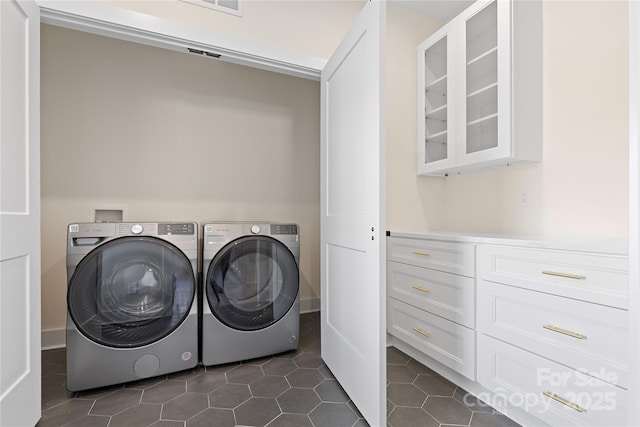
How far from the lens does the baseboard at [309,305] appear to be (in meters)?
2.81

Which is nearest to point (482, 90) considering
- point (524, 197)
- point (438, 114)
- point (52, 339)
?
point (438, 114)

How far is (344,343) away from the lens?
1.61 metres

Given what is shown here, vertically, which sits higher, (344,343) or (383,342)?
(383,342)

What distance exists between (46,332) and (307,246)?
1.97 m

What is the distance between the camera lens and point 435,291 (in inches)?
69.9

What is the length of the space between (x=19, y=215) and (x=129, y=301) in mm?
658

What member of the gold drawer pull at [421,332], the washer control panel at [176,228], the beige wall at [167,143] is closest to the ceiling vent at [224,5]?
the beige wall at [167,143]

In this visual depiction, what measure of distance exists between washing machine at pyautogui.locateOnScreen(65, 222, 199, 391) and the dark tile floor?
97mm

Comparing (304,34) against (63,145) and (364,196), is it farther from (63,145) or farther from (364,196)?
(63,145)

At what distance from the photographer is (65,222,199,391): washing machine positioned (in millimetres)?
1548

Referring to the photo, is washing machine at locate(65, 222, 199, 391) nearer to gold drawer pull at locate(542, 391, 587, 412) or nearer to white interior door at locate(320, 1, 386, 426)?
white interior door at locate(320, 1, 386, 426)

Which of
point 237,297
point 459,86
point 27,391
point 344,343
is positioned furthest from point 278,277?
point 459,86

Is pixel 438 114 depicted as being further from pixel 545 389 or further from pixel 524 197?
pixel 545 389

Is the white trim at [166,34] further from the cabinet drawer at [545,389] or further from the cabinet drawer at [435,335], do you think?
the cabinet drawer at [545,389]
